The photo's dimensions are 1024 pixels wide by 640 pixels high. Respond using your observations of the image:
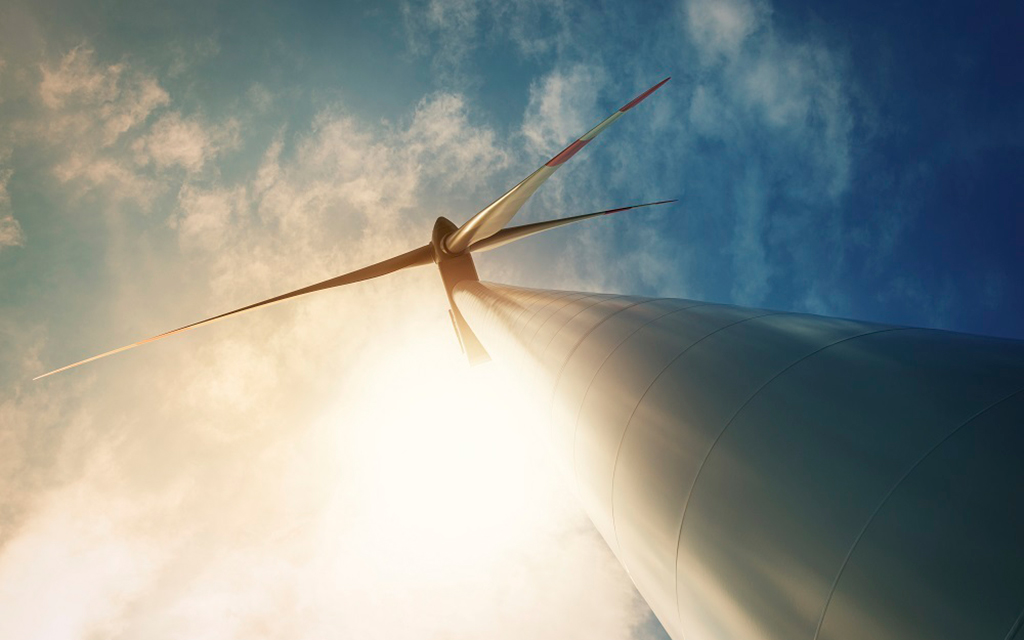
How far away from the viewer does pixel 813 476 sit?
3.16 metres

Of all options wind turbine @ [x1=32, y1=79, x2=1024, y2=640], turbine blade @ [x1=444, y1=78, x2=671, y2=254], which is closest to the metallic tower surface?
wind turbine @ [x1=32, y1=79, x2=1024, y2=640]

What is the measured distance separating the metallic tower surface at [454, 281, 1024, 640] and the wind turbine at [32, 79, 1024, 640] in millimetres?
11

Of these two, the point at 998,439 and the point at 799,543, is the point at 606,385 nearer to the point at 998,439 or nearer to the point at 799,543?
the point at 799,543

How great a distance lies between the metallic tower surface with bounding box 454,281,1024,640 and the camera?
2408mm

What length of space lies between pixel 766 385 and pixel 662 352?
4.95ft

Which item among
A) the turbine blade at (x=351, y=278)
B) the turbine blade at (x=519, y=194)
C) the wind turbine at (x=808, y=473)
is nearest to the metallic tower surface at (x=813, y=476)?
the wind turbine at (x=808, y=473)

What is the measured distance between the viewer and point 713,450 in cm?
386

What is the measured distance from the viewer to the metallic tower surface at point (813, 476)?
241 cm

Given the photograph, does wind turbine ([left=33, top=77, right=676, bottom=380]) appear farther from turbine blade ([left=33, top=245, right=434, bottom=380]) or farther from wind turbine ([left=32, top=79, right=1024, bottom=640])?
wind turbine ([left=32, top=79, right=1024, bottom=640])

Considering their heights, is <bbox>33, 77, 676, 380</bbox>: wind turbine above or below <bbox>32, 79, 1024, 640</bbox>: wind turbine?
above

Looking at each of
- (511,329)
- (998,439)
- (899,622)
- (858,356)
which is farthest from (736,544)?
(511,329)

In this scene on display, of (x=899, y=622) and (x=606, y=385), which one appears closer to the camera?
(x=899, y=622)

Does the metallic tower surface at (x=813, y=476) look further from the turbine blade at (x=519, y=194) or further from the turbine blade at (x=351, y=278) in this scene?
the turbine blade at (x=351, y=278)

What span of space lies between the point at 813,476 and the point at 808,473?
0.12 feet
